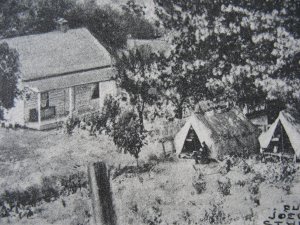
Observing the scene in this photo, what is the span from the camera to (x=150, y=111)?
813cm

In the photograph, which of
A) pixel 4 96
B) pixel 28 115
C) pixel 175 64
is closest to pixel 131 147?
pixel 175 64

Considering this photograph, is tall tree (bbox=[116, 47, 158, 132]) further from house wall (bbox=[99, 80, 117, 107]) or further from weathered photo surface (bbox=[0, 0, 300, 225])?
house wall (bbox=[99, 80, 117, 107])

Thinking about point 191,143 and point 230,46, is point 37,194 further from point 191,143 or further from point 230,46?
point 230,46

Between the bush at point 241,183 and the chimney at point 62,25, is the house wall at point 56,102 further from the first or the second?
the bush at point 241,183

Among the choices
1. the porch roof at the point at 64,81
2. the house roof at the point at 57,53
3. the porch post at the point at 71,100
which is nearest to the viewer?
the house roof at the point at 57,53

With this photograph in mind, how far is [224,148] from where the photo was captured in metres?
8.70

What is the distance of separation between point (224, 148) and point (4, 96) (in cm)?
487

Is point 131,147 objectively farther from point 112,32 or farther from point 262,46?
point 262,46

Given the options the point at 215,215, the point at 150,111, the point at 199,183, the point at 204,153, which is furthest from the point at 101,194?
the point at 204,153

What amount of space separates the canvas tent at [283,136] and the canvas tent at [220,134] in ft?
0.93

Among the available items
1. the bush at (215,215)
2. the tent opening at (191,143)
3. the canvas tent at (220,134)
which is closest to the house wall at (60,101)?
the bush at (215,215)

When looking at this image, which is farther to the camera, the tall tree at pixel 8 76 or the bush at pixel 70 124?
the bush at pixel 70 124

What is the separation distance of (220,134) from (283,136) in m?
1.23

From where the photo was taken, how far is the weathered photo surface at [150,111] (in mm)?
5426
